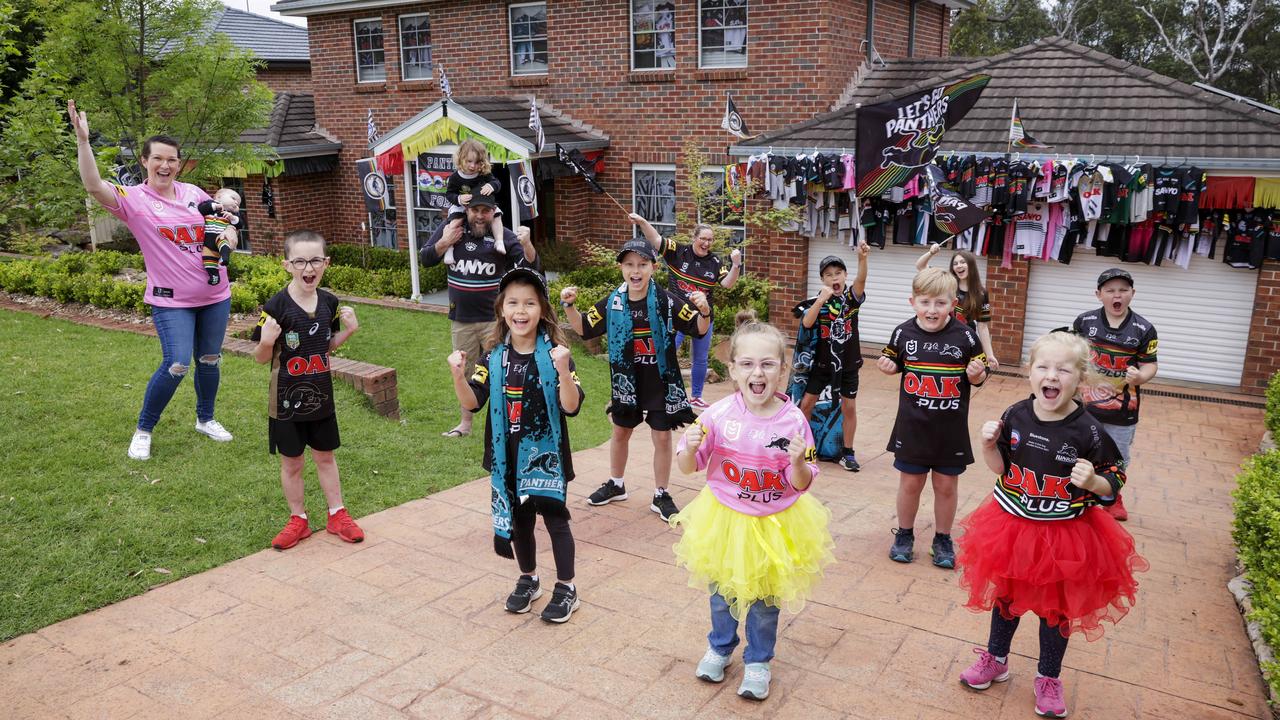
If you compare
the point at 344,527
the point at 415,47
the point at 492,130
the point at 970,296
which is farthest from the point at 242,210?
the point at 970,296

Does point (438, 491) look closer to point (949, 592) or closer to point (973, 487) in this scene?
point (949, 592)

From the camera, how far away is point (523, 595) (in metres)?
4.53

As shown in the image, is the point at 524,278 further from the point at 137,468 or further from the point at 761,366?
the point at 137,468

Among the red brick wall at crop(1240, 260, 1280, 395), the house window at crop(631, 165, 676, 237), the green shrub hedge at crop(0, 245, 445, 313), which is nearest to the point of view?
the red brick wall at crop(1240, 260, 1280, 395)

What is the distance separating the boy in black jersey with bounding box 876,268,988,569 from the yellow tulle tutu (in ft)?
4.75

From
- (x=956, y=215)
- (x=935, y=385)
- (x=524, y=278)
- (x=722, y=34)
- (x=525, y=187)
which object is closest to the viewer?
(x=524, y=278)

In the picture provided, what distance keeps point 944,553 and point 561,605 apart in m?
2.23

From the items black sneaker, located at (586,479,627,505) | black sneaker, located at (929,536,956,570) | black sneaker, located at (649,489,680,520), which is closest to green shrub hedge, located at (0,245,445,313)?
black sneaker, located at (586,479,627,505)

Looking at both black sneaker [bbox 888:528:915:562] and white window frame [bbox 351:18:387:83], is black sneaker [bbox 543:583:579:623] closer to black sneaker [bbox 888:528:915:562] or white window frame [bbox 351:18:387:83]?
black sneaker [bbox 888:528:915:562]

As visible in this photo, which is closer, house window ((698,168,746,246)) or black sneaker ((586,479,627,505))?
black sneaker ((586,479,627,505))

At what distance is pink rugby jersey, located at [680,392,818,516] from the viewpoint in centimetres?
367

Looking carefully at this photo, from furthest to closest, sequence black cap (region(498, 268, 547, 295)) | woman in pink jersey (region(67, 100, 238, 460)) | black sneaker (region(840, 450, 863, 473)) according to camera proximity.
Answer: black sneaker (region(840, 450, 863, 473)), woman in pink jersey (region(67, 100, 238, 460)), black cap (region(498, 268, 547, 295))

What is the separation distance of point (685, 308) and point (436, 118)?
29.3ft

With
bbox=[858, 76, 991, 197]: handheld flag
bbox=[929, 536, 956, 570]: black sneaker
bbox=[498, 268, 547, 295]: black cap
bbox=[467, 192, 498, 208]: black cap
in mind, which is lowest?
bbox=[929, 536, 956, 570]: black sneaker
